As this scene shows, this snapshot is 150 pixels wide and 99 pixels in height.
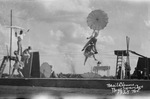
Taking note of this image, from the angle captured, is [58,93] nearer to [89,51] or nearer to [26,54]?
[26,54]

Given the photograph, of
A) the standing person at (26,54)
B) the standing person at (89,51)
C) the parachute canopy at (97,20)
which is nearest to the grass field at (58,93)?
the standing person at (26,54)

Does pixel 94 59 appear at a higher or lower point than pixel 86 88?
higher

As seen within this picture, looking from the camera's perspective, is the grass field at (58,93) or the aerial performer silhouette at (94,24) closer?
the grass field at (58,93)

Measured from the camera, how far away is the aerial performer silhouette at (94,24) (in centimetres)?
1988

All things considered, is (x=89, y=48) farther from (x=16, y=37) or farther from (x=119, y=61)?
(x=16, y=37)

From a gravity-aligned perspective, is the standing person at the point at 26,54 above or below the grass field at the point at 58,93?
above

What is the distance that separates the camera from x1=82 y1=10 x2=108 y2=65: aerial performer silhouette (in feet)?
65.2

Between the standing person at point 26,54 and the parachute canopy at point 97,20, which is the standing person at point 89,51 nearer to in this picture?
the parachute canopy at point 97,20

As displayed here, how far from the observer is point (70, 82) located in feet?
62.4

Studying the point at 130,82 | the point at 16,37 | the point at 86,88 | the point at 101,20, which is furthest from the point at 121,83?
the point at 16,37

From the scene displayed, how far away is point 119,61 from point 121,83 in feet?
3.99

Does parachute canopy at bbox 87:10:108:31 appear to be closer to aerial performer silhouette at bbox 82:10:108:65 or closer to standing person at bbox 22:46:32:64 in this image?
aerial performer silhouette at bbox 82:10:108:65

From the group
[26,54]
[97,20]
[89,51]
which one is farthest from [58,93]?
[97,20]

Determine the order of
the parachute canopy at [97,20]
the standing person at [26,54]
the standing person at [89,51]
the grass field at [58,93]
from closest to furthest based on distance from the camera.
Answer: the grass field at [58,93], the standing person at [26,54], the parachute canopy at [97,20], the standing person at [89,51]
